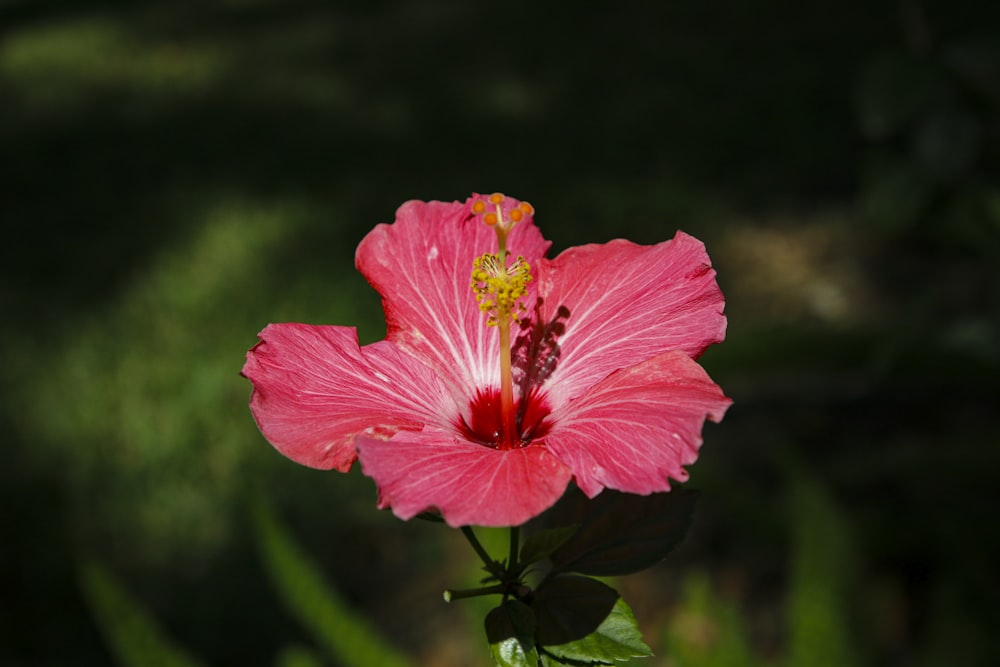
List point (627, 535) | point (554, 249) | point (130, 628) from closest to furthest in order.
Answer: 1. point (627, 535)
2. point (130, 628)
3. point (554, 249)

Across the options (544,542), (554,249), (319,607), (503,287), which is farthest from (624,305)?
(554,249)

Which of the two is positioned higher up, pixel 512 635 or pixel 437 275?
pixel 437 275

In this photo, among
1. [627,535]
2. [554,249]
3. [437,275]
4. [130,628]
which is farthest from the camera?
[554,249]

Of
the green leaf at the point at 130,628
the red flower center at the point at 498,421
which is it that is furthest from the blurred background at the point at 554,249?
the red flower center at the point at 498,421

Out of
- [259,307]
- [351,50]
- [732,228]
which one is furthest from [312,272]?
[351,50]

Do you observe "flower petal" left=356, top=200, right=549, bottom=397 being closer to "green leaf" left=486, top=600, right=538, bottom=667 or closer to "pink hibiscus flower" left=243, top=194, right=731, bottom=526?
"pink hibiscus flower" left=243, top=194, right=731, bottom=526

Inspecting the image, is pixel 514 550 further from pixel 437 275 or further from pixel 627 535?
pixel 437 275

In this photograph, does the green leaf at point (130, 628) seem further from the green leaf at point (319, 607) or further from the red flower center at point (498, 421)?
the red flower center at point (498, 421)

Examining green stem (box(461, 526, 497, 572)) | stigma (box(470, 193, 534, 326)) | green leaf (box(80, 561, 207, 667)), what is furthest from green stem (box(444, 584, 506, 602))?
green leaf (box(80, 561, 207, 667))
